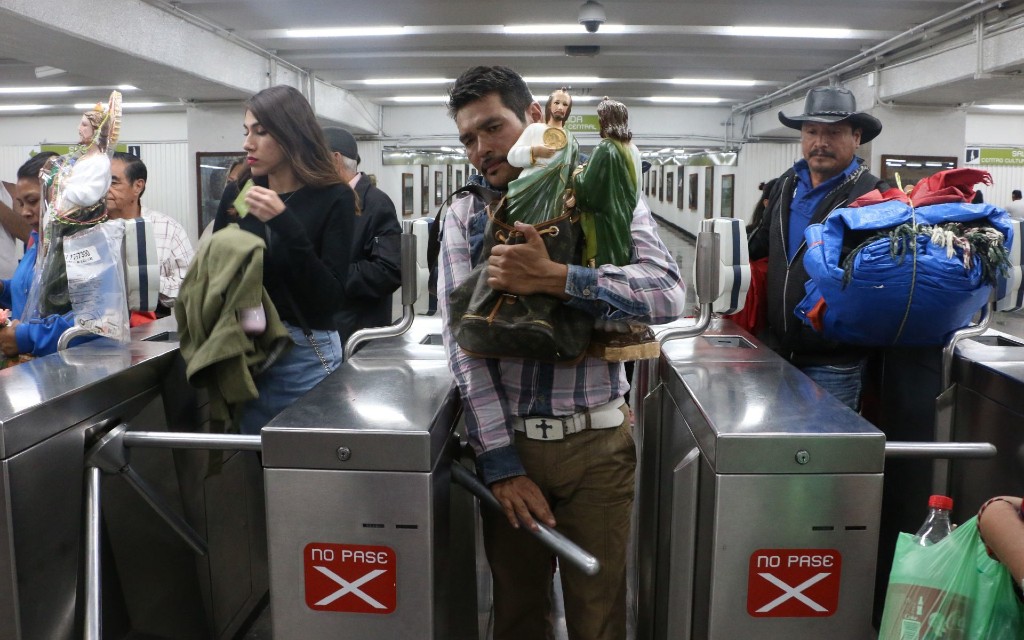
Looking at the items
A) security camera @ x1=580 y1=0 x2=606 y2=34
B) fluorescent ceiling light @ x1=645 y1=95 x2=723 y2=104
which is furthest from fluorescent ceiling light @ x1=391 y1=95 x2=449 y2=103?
security camera @ x1=580 y1=0 x2=606 y2=34

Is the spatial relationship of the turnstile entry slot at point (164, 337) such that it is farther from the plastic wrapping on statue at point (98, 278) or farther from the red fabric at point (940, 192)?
the red fabric at point (940, 192)

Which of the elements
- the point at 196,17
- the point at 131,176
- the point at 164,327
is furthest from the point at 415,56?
the point at 164,327

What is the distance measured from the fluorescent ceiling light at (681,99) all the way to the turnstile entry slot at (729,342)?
1042 cm

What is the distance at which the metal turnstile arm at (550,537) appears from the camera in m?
1.20

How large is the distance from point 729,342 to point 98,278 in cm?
142

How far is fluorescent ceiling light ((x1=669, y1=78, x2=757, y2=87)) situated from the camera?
1024 centimetres

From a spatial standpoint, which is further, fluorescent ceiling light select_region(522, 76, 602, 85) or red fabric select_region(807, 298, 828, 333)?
fluorescent ceiling light select_region(522, 76, 602, 85)

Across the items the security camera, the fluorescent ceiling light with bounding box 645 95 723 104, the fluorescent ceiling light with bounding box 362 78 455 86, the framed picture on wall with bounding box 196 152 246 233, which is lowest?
the framed picture on wall with bounding box 196 152 246 233

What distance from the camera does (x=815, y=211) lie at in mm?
2100

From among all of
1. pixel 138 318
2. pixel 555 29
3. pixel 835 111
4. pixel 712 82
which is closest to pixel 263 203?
pixel 138 318

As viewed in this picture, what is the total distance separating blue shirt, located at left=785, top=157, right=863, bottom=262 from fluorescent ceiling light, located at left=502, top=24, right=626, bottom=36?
5366 mm

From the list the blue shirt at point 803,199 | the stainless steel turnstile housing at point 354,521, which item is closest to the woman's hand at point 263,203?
the stainless steel turnstile housing at point 354,521

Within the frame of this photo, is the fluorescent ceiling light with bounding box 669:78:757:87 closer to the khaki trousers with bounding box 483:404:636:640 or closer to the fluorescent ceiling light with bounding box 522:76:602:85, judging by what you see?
the fluorescent ceiling light with bounding box 522:76:602:85

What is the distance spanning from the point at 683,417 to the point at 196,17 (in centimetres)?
632
